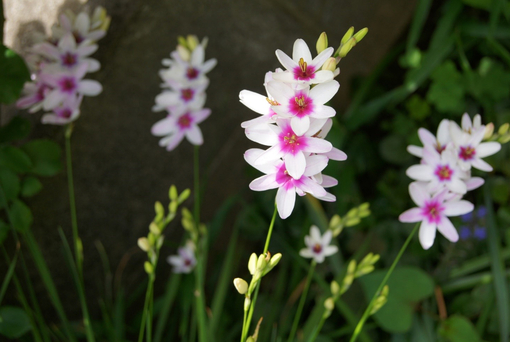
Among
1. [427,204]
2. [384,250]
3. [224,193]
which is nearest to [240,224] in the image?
[224,193]

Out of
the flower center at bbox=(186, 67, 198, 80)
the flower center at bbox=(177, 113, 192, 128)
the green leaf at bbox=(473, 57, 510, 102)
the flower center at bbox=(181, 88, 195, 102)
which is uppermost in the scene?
the green leaf at bbox=(473, 57, 510, 102)

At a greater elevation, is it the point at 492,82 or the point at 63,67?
the point at 492,82

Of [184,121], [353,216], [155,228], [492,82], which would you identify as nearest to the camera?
[155,228]

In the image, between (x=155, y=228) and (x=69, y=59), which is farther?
(x=69, y=59)

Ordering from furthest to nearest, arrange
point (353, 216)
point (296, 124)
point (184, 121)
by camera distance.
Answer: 1. point (184, 121)
2. point (353, 216)
3. point (296, 124)

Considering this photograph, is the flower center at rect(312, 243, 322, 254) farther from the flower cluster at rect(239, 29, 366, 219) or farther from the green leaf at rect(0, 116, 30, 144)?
the green leaf at rect(0, 116, 30, 144)

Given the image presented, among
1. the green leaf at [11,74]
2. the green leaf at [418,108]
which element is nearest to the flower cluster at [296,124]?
the green leaf at [11,74]

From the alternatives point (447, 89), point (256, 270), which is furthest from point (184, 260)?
point (447, 89)

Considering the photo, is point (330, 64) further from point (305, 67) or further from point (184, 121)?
point (184, 121)

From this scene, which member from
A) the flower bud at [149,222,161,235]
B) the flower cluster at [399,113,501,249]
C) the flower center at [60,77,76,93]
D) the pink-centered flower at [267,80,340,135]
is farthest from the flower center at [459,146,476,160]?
the flower center at [60,77,76,93]
